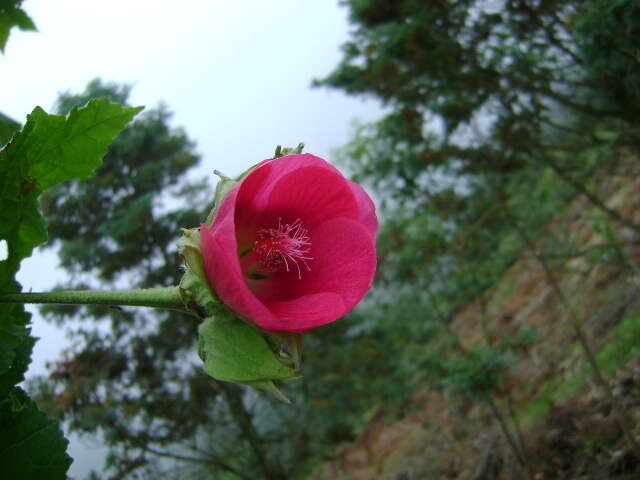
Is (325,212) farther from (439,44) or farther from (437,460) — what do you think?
(437,460)

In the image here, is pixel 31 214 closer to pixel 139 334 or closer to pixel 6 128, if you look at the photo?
pixel 6 128

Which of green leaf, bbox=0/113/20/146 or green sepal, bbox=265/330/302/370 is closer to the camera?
green sepal, bbox=265/330/302/370

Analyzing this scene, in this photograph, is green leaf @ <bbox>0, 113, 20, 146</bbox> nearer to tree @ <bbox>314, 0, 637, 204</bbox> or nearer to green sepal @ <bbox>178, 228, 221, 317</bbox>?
green sepal @ <bbox>178, 228, 221, 317</bbox>

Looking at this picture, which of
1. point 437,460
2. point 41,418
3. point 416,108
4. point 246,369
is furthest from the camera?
point 437,460

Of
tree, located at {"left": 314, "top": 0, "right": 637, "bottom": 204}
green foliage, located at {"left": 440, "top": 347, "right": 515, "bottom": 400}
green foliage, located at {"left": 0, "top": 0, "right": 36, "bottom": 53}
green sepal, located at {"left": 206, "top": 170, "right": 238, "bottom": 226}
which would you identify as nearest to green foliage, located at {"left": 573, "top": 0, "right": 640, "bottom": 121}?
tree, located at {"left": 314, "top": 0, "right": 637, "bottom": 204}

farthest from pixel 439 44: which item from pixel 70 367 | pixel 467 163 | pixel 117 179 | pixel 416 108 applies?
pixel 70 367

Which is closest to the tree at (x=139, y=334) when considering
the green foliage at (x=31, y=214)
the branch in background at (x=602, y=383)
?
the branch in background at (x=602, y=383)

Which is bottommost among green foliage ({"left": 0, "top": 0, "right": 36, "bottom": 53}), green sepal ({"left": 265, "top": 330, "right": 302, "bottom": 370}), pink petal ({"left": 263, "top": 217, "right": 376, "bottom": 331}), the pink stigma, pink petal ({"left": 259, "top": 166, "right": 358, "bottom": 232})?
green sepal ({"left": 265, "top": 330, "right": 302, "bottom": 370})
